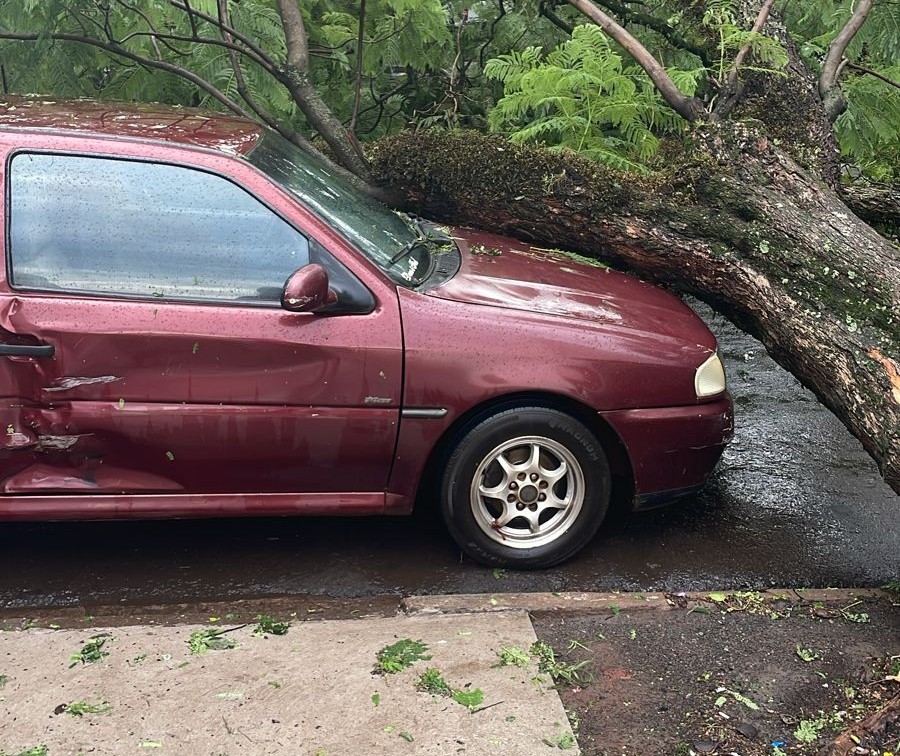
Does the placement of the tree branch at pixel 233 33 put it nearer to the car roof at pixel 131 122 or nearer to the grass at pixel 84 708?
the car roof at pixel 131 122

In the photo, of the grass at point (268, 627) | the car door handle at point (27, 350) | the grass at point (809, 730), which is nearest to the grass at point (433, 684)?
the grass at point (268, 627)

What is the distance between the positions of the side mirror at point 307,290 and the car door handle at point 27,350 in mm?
889

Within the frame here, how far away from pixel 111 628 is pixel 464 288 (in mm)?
Result: 1912

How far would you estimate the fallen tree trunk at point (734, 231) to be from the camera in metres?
3.71

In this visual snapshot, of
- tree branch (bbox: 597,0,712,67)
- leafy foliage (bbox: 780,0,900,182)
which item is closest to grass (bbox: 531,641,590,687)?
tree branch (bbox: 597,0,712,67)

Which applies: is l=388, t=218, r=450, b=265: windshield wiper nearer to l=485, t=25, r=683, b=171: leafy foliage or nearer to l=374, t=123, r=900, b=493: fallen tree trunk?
l=374, t=123, r=900, b=493: fallen tree trunk

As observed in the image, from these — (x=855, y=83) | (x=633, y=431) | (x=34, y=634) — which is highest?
(x=855, y=83)

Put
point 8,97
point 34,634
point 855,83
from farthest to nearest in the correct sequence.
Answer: point 855,83
point 8,97
point 34,634

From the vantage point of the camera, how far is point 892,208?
5371 mm

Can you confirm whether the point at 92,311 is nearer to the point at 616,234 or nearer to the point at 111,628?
the point at 111,628

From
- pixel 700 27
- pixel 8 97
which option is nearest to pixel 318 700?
pixel 8 97

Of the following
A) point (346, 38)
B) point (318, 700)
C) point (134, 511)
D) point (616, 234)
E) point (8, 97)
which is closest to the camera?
point (318, 700)

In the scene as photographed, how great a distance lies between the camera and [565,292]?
3.71m

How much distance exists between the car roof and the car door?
18 centimetres
